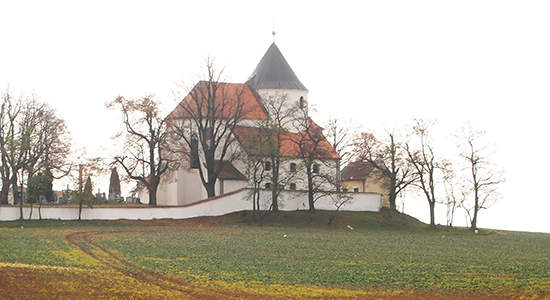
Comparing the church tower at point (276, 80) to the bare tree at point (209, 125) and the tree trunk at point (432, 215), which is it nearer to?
the bare tree at point (209, 125)

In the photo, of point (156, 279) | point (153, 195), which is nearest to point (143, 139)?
point (153, 195)

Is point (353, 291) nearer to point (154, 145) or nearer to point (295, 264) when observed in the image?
point (295, 264)

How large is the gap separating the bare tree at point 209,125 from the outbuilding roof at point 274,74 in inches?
201

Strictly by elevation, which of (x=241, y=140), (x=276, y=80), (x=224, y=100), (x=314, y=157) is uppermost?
(x=276, y=80)

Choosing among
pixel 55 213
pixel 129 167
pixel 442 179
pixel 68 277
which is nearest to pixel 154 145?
pixel 129 167

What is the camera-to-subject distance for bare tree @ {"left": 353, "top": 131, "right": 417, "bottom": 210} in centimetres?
5855

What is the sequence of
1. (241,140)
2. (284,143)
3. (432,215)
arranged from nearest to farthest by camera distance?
(432,215) → (241,140) → (284,143)

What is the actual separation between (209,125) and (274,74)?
1100 cm

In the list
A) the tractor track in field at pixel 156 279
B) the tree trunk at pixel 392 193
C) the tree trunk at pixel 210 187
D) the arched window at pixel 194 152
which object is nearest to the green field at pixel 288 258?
the tractor track in field at pixel 156 279

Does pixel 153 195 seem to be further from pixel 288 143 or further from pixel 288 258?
pixel 288 258

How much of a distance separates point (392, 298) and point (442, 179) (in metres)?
38.3

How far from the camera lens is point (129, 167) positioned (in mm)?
52406

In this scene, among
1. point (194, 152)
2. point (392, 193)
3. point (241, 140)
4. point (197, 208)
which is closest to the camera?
point (197, 208)

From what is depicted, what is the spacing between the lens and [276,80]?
→ 6406cm
